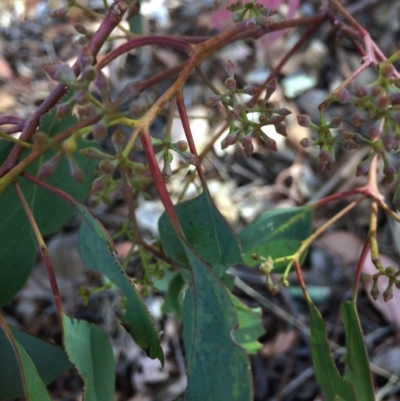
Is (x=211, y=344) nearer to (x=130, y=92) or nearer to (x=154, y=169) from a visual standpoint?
(x=154, y=169)

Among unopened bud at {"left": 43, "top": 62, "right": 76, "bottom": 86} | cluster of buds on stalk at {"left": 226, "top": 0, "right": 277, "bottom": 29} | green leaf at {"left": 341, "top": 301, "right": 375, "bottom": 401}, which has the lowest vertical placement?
green leaf at {"left": 341, "top": 301, "right": 375, "bottom": 401}

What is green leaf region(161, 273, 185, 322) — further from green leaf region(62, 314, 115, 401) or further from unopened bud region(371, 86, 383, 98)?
unopened bud region(371, 86, 383, 98)

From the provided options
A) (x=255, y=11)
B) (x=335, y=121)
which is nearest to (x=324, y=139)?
(x=335, y=121)

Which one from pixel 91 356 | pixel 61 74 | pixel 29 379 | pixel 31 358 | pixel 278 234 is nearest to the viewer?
pixel 61 74

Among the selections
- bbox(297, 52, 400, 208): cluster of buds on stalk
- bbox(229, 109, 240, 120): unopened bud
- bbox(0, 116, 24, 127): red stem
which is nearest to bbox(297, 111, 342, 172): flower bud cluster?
bbox(297, 52, 400, 208): cluster of buds on stalk

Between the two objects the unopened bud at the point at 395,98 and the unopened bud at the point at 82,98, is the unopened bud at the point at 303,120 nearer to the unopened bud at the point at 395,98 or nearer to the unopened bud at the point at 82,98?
the unopened bud at the point at 395,98

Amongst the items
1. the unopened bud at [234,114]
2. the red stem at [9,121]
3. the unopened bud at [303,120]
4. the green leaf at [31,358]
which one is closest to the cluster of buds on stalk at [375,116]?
the unopened bud at [303,120]
